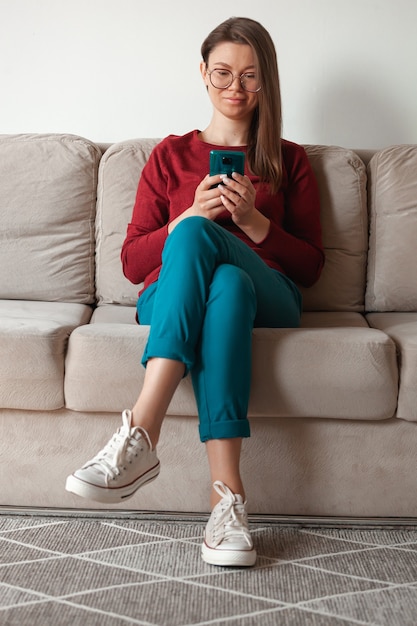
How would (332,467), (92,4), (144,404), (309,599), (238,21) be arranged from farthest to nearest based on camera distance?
(92,4) → (238,21) → (332,467) → (144,404) → (309,599)

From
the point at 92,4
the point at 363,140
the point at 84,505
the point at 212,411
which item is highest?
the point at 92,4

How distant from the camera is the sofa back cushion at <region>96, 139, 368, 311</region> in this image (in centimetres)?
229

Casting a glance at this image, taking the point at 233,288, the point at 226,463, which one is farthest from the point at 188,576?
the point at 233,288

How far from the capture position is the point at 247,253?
178cm

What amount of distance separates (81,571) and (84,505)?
0.29 meters

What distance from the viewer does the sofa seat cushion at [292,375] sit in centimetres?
169

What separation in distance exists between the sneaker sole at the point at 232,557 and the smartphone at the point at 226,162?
33.3 inches

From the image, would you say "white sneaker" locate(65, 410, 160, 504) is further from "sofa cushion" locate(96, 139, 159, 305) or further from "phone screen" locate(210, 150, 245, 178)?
"sofa cushion" locate(96, 139, 159, 305)

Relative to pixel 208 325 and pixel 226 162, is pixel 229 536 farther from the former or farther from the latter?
pixel 226 162

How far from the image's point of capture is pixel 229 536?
1.54 m

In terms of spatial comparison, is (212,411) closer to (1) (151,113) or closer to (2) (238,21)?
(2) (238,21)

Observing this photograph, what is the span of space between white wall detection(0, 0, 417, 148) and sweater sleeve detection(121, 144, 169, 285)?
1.61ft

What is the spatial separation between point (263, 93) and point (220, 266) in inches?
24.8

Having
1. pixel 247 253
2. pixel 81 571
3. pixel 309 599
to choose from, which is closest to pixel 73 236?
pixel 247 253
